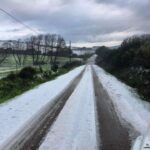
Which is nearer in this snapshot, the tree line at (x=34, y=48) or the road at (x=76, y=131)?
the road at (x=76, y=131)

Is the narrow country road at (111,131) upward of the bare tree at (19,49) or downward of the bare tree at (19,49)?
upward

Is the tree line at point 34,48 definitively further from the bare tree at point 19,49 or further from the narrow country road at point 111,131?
the narrow country road at point 111,131

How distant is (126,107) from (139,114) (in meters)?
2.00

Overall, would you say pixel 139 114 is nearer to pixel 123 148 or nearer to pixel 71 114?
pixel 71 114

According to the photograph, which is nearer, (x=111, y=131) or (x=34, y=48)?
(x=111, y=131)

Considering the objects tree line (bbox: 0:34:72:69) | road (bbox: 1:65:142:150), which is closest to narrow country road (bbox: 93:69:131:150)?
road (bbox: 1:65:142:150)

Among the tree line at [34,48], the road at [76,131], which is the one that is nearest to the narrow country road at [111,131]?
the road at [76,131]

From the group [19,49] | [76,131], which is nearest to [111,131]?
[76,131]

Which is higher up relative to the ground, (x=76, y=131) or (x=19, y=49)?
(x=76, y=131)

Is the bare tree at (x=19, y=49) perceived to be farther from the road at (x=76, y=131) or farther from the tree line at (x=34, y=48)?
the road at (x=76, y=131)

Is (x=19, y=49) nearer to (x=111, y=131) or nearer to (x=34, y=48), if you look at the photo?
(x=34, y=48)

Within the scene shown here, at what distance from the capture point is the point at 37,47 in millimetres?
108500

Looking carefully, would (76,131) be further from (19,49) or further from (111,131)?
(19,49)

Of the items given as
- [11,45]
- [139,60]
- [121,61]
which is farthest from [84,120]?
[11,45]
